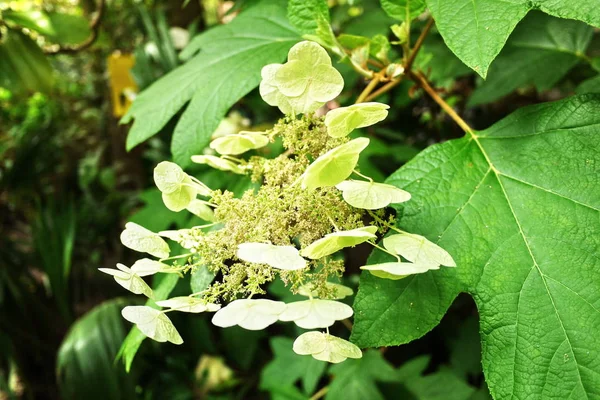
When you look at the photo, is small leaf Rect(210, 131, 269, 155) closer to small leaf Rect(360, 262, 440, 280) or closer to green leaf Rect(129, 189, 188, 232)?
small leaf Rect(360, 262, 440, 280)

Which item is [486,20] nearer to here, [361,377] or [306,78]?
[306,78]

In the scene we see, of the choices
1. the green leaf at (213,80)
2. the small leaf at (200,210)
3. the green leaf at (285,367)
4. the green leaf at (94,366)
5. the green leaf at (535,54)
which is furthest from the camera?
the green leaf at (94,366)

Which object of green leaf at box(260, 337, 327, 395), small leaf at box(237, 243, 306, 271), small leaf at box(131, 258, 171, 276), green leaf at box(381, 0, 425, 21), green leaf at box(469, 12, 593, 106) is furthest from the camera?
green leaf at box(260, 337, 327, 395)

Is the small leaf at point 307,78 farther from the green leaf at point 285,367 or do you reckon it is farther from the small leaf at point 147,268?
the green leaf at point 285,367

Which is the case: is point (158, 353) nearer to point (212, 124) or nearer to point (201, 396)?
point (201, 396)

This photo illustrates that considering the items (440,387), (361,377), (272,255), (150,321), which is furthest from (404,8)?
(440,387)

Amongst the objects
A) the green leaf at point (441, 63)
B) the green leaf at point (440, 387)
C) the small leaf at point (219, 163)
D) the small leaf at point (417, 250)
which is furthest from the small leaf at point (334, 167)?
the green leaf at point (440, 387)

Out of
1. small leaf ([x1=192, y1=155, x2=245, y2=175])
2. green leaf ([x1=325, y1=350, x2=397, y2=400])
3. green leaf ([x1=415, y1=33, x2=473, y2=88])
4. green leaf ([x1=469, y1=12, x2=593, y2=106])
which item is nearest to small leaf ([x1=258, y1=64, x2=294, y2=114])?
small leaf ([x1=192, y1=155, x2=245, y2=175])
